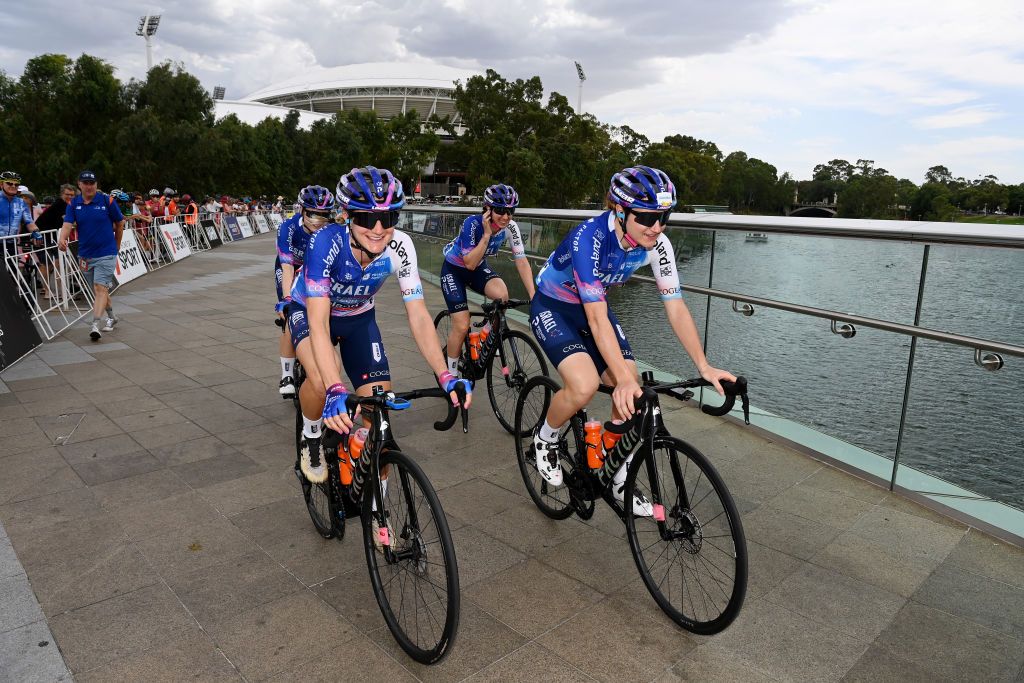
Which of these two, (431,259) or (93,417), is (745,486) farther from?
(431,259)

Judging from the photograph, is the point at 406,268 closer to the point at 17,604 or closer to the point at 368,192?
the point at 368,192

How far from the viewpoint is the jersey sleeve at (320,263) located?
3.49 m

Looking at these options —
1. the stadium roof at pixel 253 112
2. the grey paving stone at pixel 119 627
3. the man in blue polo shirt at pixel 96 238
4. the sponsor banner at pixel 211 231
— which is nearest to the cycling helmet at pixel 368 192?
the grey paving stone at pixel 119 627

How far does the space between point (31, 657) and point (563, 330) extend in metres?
3.01

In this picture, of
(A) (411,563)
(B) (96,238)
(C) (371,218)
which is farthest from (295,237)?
(B) (96,238)

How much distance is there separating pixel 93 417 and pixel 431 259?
10.0m

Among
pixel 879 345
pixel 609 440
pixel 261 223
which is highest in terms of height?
pixel 879 345

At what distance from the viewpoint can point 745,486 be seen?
16.1 ft

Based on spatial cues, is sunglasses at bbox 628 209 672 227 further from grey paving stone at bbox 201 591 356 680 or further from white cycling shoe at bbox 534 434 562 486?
grey paving stone at bbox 201 591 356 680

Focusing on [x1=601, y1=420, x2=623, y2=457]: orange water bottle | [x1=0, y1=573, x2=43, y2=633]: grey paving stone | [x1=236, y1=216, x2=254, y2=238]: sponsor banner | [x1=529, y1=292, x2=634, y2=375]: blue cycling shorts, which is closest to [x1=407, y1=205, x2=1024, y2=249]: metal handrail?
[x1=529, y1=292, x2=634, y2=375]: blue cycling shorts

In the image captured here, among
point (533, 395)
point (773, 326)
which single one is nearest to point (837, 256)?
point (773, 326)

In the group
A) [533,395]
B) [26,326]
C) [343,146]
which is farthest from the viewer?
[343,146]

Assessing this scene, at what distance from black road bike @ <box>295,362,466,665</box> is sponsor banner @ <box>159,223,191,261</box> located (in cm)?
2010

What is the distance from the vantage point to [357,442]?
332 centimetres
